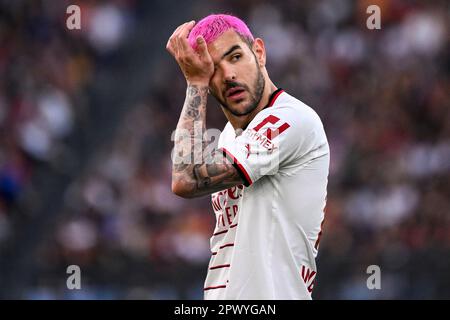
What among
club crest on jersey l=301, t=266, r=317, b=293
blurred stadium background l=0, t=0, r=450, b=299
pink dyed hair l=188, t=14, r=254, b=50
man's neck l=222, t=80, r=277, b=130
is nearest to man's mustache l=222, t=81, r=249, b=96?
man's neck l=222, t=80, r=277, b=130

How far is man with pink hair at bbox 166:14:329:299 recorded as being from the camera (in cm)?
412

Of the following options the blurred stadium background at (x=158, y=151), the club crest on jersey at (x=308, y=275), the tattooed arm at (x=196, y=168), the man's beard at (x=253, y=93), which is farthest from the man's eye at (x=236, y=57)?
the blurred stadium background at (x=158, y=151)

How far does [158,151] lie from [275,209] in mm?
8075

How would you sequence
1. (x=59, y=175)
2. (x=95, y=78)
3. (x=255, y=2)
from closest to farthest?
(x=59, y=175), (x=95, y=78), (x=255, y=2)

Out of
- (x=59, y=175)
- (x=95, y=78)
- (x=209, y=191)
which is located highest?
(x=95, y=78)

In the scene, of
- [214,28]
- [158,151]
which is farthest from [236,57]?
[158,151]

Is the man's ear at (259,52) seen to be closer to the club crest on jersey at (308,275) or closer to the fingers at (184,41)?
the fingers at (184,41)

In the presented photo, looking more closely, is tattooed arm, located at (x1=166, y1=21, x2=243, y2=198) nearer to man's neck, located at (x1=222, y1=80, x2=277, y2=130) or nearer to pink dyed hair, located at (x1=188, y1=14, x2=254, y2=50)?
pink dyed hair, located at (x1=188, y1=14, x2=254, y2=50)

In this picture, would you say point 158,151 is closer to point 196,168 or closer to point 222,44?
point 222,44

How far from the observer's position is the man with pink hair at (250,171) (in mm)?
4117
